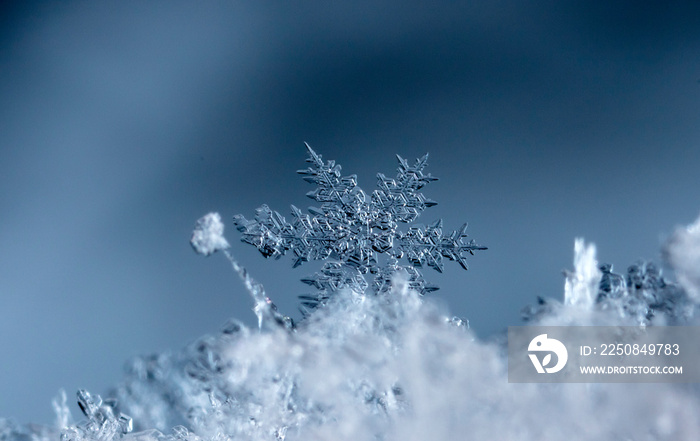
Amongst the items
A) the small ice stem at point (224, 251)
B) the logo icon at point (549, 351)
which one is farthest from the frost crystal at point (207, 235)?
the logo icon at point (549, 351)

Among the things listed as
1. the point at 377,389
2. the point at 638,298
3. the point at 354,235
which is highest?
the point at 354,235

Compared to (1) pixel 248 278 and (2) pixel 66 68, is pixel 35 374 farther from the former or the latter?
(2) pixel 66 68

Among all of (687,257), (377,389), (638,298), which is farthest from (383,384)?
(687,257)

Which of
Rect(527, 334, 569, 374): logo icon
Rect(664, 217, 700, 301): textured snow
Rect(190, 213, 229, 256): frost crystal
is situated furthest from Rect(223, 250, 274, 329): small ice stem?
Rect(664, 217, 700, 301): textured snow

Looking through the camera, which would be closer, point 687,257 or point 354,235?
point 687,257

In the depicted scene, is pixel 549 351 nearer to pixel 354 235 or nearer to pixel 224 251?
pixel 354 235

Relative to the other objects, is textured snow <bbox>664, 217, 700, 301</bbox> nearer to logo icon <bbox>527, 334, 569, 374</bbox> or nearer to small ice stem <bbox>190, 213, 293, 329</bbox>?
logo icon <bbox>527, 334, 569, 374</bbox>

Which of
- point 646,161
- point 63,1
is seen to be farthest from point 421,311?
point 63,1
